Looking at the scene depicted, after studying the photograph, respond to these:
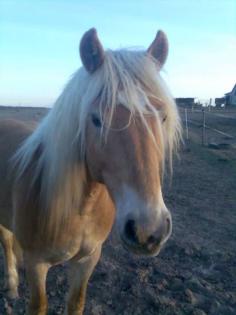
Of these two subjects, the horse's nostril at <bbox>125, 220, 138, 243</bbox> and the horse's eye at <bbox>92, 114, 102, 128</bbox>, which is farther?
the horse's eye at <bbox>92, 114, 102, 128</bbox>

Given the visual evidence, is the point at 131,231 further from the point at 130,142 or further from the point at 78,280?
the point at 78,280

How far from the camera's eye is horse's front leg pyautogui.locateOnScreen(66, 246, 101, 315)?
3.00 m

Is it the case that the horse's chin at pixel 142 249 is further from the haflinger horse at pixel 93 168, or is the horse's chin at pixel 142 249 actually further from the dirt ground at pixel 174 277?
the dirt ground at pixel 174 277

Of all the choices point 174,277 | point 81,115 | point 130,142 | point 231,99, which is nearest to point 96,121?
point 81,115

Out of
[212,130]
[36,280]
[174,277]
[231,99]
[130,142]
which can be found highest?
[130,142]

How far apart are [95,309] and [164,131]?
195 cm

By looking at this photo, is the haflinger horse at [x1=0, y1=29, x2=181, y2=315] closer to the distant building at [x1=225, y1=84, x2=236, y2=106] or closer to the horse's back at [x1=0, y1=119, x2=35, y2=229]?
the horse's back at [x1=0, y1=119, x2=35, y2=229]

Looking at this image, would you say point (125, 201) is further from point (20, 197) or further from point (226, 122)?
A: point (226, 122)

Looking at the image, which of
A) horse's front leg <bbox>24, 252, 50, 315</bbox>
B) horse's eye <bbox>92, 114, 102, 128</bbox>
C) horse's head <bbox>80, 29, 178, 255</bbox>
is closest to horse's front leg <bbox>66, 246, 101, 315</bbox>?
horse's front leg <bbox>24, 252, 50, 315</bbox>

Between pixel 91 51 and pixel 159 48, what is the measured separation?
20.5 inches

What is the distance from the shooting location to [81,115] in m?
2.09

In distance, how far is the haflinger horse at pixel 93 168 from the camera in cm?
181

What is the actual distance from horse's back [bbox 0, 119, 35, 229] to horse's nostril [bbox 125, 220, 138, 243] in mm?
1553

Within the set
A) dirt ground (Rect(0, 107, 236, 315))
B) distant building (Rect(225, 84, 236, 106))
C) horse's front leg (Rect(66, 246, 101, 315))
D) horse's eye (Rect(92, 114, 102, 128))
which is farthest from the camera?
distant building (Rect(225, 84, 236, 106))
